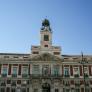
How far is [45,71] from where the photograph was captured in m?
64.9

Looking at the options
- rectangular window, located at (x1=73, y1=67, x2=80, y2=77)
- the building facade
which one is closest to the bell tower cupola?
the building facade

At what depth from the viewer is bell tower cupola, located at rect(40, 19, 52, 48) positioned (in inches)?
2659

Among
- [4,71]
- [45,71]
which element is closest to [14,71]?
[4,71]

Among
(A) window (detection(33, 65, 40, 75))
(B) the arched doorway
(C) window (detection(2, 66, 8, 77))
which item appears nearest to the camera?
(B) the arched doorway

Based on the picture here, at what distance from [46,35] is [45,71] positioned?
10.1 meters

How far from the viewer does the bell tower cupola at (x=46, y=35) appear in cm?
6754

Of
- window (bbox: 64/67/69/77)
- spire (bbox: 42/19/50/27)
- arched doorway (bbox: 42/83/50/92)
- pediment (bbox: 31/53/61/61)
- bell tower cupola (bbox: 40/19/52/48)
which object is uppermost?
spire (bbox: 42/19/50/27)

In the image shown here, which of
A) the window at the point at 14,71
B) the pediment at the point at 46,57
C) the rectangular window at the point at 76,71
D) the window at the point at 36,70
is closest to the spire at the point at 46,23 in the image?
the pediment at the point at 46,57

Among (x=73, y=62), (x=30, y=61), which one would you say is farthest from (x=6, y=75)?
(x=73, y=62)

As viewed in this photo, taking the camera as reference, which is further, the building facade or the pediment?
the pediment

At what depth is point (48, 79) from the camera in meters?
64.0

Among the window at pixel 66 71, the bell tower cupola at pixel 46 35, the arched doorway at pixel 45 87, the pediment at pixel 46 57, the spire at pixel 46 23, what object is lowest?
the arched doorway at pixel 45 87

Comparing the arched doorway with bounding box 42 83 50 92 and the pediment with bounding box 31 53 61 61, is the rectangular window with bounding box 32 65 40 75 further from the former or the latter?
the arched doorway with bounding box 42 83 50 92

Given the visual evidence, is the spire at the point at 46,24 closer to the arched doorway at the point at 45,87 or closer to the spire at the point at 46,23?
the spire at the point at 46,23
